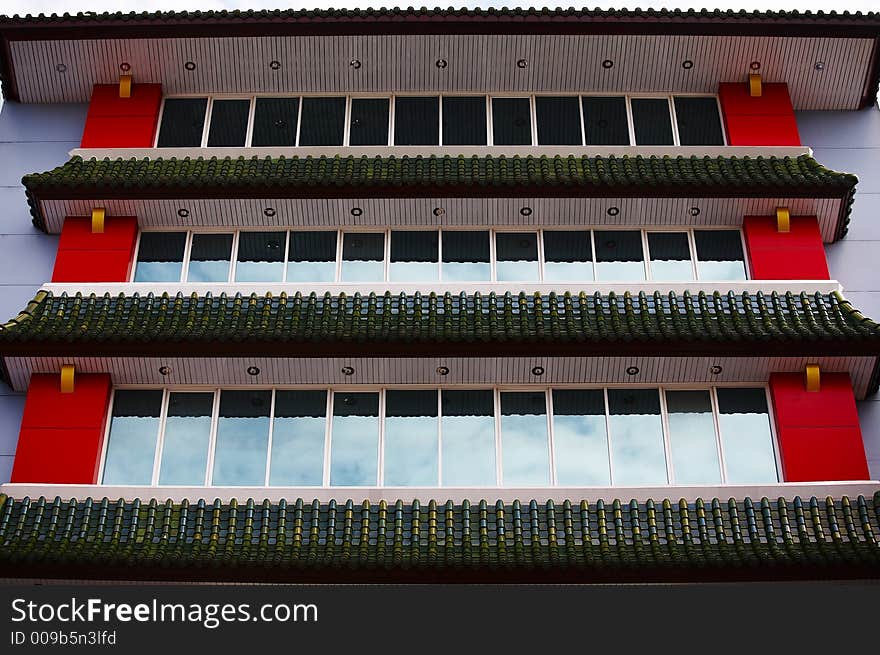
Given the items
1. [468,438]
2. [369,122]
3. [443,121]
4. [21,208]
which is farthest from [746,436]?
[21,208]

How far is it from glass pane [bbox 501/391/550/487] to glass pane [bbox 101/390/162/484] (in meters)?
5.27

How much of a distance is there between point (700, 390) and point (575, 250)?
3.37 metres

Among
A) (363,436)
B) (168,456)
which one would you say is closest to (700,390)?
(363,436)

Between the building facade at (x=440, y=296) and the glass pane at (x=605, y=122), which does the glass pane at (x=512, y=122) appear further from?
the glass pane at (x=605, y=122)

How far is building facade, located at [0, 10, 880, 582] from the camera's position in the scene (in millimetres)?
15492

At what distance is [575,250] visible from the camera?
65.1 ft

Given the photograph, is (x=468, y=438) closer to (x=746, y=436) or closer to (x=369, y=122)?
(x=746, y=436)

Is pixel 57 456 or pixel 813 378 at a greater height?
pixel 813 378

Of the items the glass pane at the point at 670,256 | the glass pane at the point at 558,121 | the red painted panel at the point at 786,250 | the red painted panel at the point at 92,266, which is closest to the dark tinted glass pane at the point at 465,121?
the glass pane at the point at 558,121

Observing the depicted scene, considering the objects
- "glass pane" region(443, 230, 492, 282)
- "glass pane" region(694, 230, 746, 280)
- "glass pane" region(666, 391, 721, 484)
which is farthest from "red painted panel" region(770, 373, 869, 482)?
"glass pane" region(443, 230, 492, 282)

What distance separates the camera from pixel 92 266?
1938cm

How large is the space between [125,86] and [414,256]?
6631 mm

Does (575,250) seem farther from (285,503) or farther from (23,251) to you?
(23,251)

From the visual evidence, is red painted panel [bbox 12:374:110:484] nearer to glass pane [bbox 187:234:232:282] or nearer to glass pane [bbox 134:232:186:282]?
glass pane [bbox 134:232:186:282]
